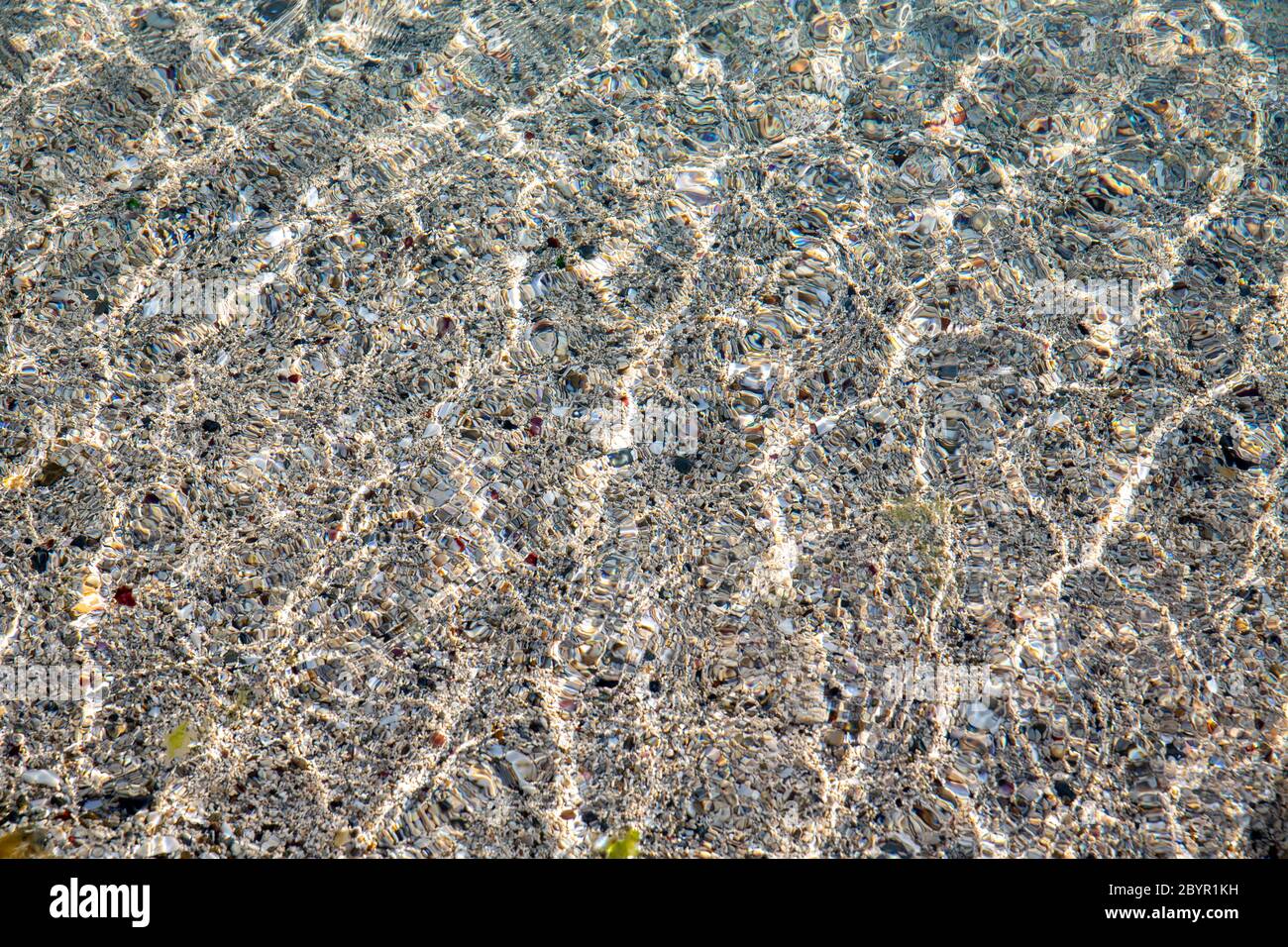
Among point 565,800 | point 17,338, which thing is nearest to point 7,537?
point 17,338

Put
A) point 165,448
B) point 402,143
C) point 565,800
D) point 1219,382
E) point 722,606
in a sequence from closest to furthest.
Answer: point 565,800
point 722,606
point 165,448
point 1219,382
point 402,143

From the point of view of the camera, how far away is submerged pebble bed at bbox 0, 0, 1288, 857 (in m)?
1.80

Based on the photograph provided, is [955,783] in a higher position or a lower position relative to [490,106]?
lower

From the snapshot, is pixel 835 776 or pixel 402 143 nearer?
pixel 835 776

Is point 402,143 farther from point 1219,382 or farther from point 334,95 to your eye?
point 1219,382

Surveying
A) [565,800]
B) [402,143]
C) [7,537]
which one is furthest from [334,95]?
[565,800]

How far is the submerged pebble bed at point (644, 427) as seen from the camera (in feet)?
5.91

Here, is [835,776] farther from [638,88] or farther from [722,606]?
[638,88]

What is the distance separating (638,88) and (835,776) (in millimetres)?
2073

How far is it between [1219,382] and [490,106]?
6.97ft

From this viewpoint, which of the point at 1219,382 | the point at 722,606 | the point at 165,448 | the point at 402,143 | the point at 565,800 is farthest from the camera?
the point at 402,143

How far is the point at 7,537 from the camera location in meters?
2.02

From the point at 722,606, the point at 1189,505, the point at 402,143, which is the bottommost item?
the point at 722,606

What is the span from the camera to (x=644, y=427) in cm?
221
